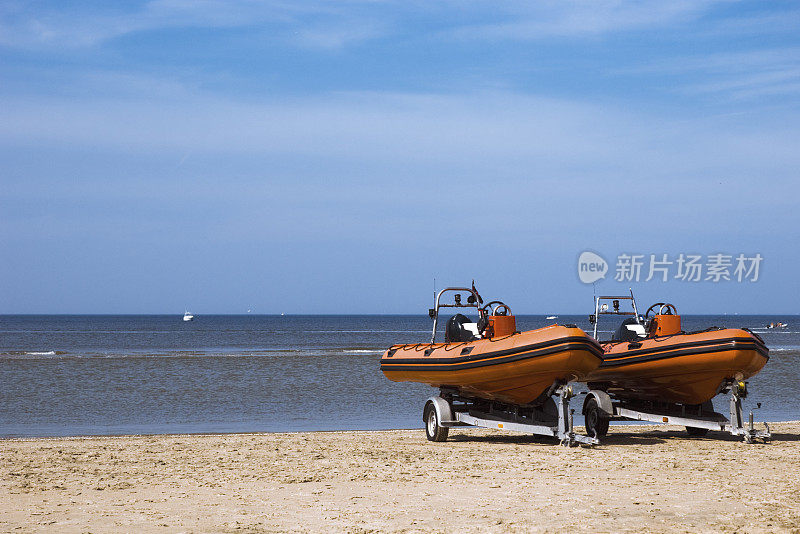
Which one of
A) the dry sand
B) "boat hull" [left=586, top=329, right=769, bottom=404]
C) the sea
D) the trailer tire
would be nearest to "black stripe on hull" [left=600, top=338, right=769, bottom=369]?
"boat hull" [left=586, top=329, right=769, bottom=404]

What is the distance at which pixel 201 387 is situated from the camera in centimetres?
2472

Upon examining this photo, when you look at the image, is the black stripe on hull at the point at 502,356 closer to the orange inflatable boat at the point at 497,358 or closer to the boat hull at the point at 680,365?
the orange inflatable boat at the point at 497,358

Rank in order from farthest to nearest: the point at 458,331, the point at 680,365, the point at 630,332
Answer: the point at 630,332
the point at 458,331
the point at 680,365

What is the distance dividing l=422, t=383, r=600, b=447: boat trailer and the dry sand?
28 centimetres

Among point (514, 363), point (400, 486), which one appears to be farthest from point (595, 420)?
point (400, 486)

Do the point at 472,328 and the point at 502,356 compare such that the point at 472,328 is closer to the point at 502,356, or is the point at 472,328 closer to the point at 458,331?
the point at 458,331

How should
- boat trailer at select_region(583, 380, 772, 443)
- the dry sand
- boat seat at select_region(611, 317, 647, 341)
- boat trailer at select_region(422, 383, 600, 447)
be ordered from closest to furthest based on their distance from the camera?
the dry sand → boat trailer at select_region(422, 383, 600, 447) → boat trailer at select_region(583, 380, 772, 443) → boat seat at select_region(611, 317, 647, 341)

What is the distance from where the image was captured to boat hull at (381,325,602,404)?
11.2m

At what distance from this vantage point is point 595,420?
12.3 metres

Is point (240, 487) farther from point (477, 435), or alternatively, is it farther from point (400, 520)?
point (477, 435)

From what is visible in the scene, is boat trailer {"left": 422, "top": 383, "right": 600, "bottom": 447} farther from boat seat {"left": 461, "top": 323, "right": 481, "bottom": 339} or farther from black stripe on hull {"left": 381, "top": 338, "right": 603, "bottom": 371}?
boat seat {"left": 461, "top": 323, "right": 481, "bottom": 339}

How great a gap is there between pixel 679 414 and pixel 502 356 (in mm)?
3009

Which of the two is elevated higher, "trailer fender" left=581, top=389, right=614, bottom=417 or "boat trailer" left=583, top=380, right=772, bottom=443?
"trailer fender" left=581, top=389, right=614, bottom=417

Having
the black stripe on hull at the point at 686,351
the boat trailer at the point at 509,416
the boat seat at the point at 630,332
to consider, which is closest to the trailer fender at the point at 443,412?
the boat trailer at the point at 509,416
